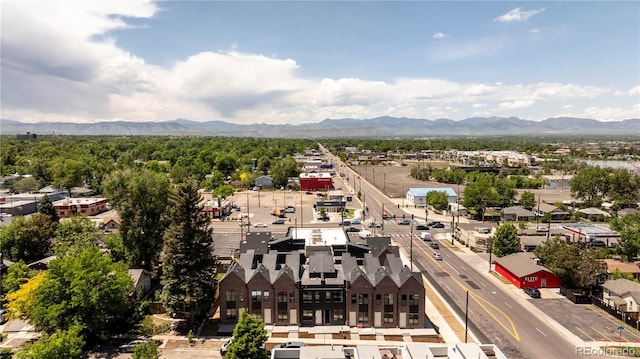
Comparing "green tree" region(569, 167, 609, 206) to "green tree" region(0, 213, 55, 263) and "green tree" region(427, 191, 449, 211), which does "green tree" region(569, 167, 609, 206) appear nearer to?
"green tree" region(427, 191, 449, 211)

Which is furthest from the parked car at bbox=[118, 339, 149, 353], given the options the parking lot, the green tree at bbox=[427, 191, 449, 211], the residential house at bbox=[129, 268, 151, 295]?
the green tree at bbox=[427, 191, 449, 211]


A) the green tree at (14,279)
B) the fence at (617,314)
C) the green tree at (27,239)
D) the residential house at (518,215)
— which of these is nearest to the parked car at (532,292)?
the fence at (617,314)

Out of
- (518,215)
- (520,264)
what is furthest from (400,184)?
(520,264)

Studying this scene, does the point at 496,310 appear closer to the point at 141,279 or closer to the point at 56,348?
the point at 141,279

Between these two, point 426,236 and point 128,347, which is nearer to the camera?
point 128,347

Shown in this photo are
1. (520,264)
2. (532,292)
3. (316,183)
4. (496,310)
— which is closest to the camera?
(496,310)

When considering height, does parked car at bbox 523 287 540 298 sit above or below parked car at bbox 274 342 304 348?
below

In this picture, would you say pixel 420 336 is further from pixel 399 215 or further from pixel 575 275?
pixel 399 215
